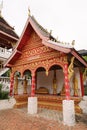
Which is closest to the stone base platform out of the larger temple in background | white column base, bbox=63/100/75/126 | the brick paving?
the brick paving

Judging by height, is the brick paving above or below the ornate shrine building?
below

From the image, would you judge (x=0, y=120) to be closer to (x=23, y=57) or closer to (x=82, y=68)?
(x=23, y=57)

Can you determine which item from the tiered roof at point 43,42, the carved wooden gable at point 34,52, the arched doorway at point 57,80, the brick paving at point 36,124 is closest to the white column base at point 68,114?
the brick paving at point 36,124

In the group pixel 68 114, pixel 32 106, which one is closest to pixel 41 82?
pixel 32 106

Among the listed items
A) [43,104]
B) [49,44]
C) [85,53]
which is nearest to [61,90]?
[43,104]

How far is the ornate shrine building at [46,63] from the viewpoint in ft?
23.7

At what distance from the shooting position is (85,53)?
636 inches

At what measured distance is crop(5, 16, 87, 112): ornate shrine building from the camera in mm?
7238

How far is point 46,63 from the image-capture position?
7891 mm

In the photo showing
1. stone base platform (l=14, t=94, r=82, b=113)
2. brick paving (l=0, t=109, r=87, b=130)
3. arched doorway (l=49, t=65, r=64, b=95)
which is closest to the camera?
brick paving (l=0, t=109, r=87, b=130)

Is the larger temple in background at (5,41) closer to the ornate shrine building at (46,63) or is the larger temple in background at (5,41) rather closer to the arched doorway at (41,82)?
the arched doorway at (41,82)

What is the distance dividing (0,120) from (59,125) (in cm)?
298

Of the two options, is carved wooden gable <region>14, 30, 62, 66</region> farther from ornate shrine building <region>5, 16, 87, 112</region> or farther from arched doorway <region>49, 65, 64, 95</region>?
arched doorway <region>49, 65, 64, 95</region>

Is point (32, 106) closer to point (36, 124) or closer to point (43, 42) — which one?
point (36, 124)
